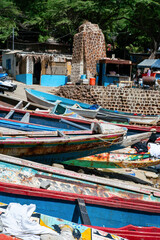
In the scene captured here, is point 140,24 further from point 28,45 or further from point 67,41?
point 28,45

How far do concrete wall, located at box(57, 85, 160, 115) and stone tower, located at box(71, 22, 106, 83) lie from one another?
435cm

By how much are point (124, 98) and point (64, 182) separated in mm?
13283

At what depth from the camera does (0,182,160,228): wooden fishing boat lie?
5.42 metres

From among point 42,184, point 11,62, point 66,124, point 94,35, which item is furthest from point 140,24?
point 42,184

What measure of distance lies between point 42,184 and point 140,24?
26328 mm

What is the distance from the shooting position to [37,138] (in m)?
7.86

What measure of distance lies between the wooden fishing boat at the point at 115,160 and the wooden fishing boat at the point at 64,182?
8.94 ft

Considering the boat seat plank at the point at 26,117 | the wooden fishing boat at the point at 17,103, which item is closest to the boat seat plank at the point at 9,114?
the boat seat plank at the point at 26,117

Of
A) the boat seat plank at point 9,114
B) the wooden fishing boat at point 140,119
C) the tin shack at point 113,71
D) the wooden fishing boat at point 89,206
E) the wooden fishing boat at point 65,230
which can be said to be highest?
the tin shack at point 113,71

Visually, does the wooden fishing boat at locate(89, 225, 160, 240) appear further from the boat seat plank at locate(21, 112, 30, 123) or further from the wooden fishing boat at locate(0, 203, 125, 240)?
the boat seat plank at locate(21, 112, 30, 123)

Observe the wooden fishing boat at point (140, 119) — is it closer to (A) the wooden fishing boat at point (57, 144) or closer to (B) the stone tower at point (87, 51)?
(A) the wooden fishing boat at point (57, 144)

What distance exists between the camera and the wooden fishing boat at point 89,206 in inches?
213

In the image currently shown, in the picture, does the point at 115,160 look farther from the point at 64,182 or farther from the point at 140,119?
the point at 140,119

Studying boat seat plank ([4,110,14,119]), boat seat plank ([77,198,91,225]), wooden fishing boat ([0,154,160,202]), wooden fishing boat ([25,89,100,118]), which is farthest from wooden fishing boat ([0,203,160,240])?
wooden fishing boat ([25,89,100,118])
